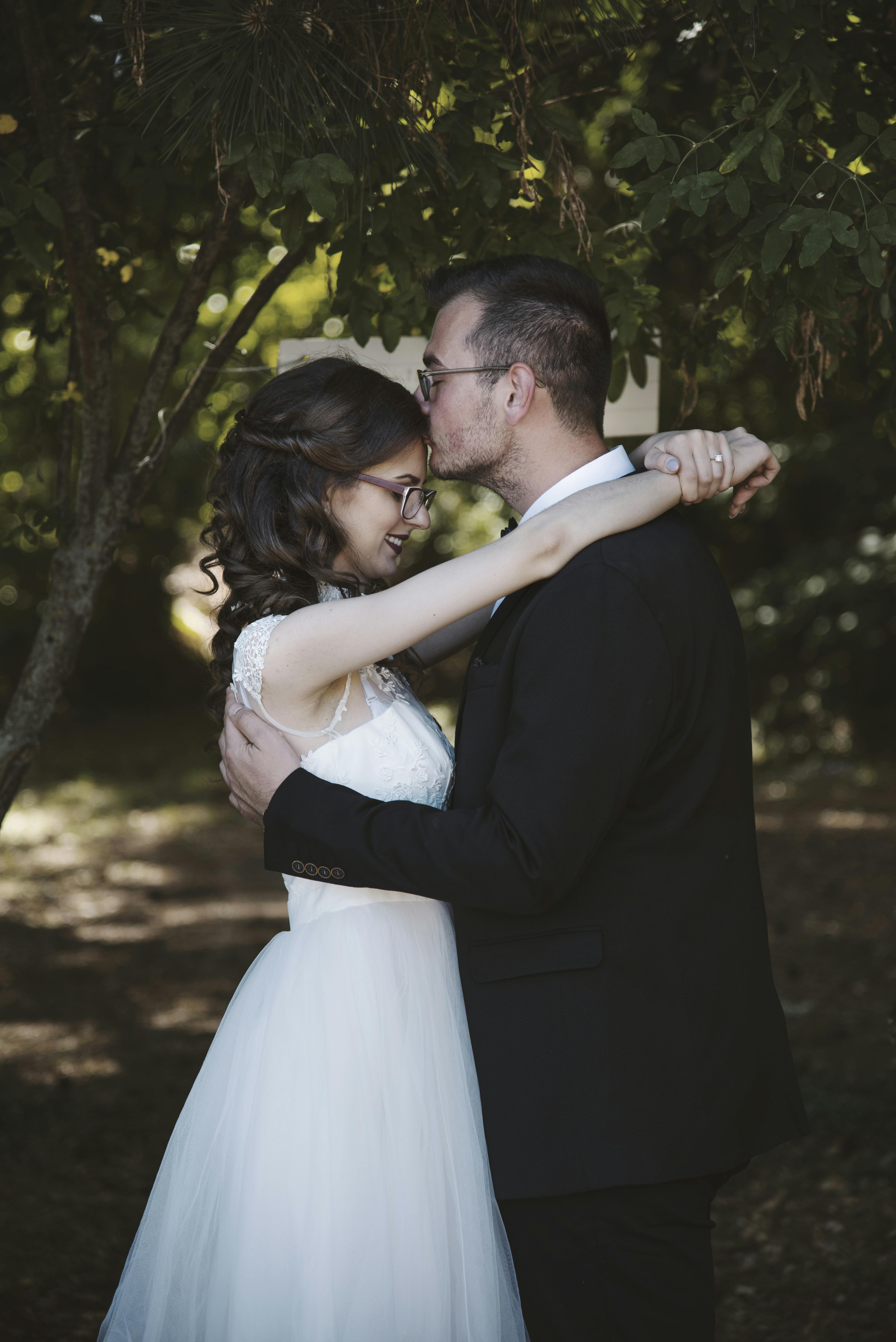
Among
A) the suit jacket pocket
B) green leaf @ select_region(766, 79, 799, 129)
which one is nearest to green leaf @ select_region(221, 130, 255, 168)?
green leaf @ select_region(766, 79, 799, 129)

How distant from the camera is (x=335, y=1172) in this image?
221 centimetres

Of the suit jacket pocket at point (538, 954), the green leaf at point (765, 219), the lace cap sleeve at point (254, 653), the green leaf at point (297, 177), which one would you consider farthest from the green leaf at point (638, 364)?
the suit jacket pocket at point (538, 954)

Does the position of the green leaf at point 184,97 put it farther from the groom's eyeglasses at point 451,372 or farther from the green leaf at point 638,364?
the green leaf at point 638,364

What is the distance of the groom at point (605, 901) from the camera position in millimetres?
2027

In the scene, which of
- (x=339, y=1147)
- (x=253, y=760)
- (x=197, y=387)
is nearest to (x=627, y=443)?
(x=197, y=387)

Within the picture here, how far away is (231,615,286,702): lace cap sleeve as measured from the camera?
7.61 feet

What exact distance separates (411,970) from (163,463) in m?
1.93

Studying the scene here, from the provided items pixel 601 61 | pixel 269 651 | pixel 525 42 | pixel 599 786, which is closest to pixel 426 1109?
pixel 599 786

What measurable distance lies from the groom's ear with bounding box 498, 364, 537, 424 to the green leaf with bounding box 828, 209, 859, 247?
639 millimetres

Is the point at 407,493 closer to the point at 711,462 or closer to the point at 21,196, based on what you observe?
the point at 711,462

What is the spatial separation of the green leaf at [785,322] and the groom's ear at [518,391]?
0.55 metres

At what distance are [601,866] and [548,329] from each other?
Answer: 1.11 m

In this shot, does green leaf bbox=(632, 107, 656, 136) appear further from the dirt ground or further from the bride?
the dirt ground

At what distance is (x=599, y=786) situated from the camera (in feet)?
6.61
